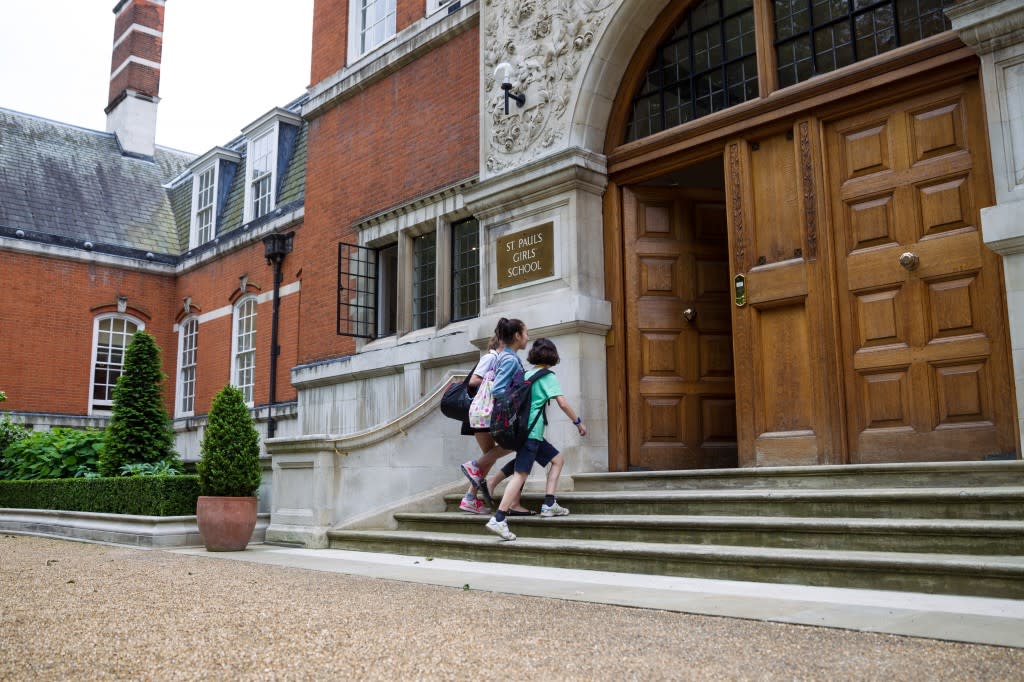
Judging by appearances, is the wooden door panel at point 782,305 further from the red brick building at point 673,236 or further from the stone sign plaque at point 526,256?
the stone sign plaque at point 526,256

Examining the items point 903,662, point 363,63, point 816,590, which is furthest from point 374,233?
point 903,662

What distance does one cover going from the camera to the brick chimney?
84.6 feet

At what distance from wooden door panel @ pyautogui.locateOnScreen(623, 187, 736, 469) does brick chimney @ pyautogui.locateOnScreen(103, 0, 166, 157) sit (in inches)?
820

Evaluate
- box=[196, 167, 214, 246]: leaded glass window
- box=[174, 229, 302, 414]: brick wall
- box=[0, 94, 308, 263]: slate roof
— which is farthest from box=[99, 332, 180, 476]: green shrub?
box=[196, 167, 214, 246]: leaded glass window

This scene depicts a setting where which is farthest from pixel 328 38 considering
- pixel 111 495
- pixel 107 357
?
pixel 107 357

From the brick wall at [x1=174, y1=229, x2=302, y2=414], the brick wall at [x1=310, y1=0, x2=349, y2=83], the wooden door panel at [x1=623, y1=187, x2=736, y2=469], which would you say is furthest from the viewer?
the brick wall at [x1=174, y1=229, x2=302, y2=414]

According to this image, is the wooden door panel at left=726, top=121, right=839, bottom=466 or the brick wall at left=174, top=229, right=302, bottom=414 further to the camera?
the brick wall at left=174, top=229, right=302, bottom=414

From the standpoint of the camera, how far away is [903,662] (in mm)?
3219

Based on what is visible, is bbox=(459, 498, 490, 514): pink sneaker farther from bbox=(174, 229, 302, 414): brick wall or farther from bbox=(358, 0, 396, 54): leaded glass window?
bbox=(174, 229, 302, 414): brick wall

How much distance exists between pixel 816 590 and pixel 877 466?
1.76 metres

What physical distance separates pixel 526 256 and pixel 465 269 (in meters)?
2.44

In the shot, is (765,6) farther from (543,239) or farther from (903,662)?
(903,662)

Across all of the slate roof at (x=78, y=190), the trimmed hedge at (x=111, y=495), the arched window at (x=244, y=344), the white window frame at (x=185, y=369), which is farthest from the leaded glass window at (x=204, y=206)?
the trimmed hedge at (x=111, y=495)

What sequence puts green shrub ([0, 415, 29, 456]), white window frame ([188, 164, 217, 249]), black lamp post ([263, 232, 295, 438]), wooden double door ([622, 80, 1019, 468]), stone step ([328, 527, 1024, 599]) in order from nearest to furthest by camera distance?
stone step ([328, 527, 1024, 599]) < wooden double door ([622, 80, 1019, 468]) < green shrub ([0, 415, 29, 456]) < black lamp post ([263, 232, 295, 438]) < white window frame ([188, 164, 217, 249])
